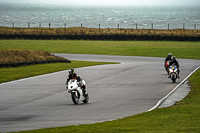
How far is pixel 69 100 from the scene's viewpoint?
14.6 meters

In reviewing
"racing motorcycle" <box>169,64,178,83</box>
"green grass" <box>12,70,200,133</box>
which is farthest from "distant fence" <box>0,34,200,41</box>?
"green grass" <box>12,70,200,133</box>

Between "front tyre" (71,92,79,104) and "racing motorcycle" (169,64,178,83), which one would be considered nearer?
"front tyre" (71,92,79,104)

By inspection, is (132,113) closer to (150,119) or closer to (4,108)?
(150,119)

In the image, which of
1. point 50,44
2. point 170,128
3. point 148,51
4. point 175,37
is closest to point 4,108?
point 170,128

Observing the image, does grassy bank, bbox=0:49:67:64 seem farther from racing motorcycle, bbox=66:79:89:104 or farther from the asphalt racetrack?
racing motorcycle, bbox=66:79:89:104

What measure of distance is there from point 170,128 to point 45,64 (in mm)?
22456

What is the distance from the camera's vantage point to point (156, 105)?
13.3 metres

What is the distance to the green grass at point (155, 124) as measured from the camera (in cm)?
905

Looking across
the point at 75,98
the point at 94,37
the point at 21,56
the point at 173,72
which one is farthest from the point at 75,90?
the point at 94,37

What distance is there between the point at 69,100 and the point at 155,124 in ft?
17.6

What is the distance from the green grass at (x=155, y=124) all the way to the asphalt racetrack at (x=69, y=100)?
662 millimetres

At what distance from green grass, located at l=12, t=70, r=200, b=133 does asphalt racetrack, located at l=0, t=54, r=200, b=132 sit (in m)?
0.66

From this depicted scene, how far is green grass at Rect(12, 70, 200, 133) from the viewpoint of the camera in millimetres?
9055

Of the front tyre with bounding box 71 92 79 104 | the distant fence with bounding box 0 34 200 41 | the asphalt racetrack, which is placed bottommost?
the asphalt racetrack
